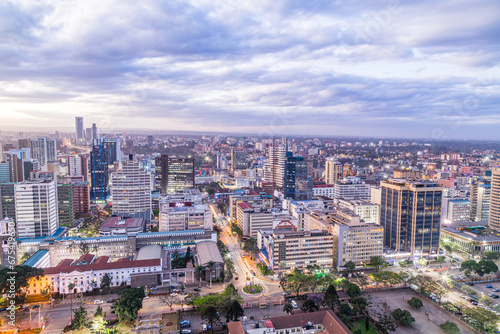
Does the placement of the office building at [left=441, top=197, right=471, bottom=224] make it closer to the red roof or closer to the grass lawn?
the grass lawn

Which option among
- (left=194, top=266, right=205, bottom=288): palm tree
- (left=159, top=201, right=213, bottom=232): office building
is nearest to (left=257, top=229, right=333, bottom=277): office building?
(left=194, top=266, right=205, bottom=288): palm tree

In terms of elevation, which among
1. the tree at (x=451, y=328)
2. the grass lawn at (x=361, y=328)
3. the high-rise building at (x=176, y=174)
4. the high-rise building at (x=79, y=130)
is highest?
the high-rise building at (x=79, y=130)

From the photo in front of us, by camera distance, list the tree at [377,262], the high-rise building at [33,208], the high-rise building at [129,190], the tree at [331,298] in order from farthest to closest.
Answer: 1. the high-rise building at [129,190]
2. the high-rise building at [33,208]
3. the tree at [377,262]
4. the tree at [331,298]

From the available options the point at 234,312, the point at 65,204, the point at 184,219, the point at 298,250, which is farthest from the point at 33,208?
the point at 298,250

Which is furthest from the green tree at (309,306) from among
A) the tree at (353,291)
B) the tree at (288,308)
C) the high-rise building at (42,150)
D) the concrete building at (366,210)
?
the high-rise building at (42,150)

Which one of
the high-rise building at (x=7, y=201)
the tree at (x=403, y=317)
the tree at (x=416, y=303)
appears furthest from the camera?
the high-rise building at (x=7, y=201)

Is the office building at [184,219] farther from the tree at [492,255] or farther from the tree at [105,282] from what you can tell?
the tree at [492,255]
